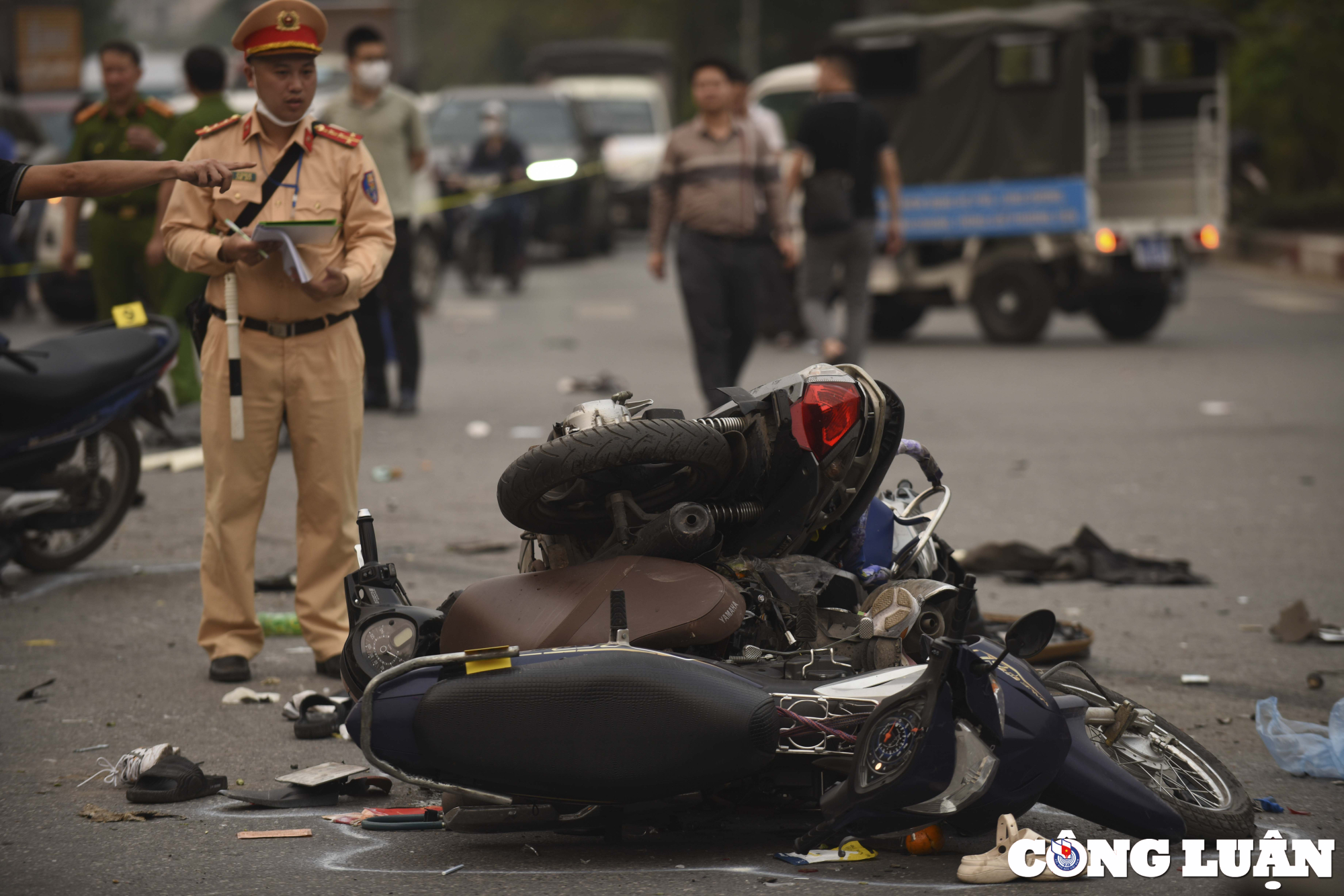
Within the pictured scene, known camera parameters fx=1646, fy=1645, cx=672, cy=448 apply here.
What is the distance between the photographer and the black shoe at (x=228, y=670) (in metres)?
5.34

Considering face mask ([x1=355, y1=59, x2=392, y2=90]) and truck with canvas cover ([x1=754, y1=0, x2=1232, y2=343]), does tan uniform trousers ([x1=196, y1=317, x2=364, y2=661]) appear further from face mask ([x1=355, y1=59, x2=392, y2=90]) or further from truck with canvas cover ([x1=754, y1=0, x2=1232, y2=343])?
truck with canvas cover ([x1=754, y1=0, x2=1232, y2=343])

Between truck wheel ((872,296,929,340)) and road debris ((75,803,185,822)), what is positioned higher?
road debris ((75,803,185,822))

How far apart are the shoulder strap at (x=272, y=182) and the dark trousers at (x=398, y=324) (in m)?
5.00

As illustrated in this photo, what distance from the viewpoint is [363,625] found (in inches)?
164

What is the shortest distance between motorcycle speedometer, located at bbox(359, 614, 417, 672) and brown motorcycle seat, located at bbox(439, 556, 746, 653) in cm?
11

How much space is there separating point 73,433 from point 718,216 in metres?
3.98

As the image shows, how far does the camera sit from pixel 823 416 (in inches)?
169

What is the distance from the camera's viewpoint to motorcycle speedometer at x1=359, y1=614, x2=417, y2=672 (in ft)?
A: 13.6

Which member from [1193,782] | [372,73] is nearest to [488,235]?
[372,73]

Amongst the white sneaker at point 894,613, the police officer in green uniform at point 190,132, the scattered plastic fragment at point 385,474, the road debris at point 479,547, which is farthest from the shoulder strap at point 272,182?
the police officer in green uniform at point 190,132

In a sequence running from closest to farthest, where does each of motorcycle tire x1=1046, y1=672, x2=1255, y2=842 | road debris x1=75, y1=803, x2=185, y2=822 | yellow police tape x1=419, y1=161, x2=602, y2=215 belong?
motorcycle tire x1=1046, y1=672, x2=1255, y2=842 < road debris x1=75, y1=803, x2=185, y2=822 < yellow police tape x1=419, y1=161, x2=602, y2=215

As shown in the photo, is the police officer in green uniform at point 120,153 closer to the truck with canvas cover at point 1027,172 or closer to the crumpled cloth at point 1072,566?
the crumpled cloth at point 1072,566

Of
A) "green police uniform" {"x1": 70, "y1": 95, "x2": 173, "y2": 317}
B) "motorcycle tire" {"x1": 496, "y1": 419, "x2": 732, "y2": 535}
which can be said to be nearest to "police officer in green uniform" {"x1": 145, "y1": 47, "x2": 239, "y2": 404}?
"green police uniform" {"x1": 70, "y1": 95, "x2": 173, "y2": 317}

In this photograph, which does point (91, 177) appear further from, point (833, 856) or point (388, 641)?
point (833, 856)
